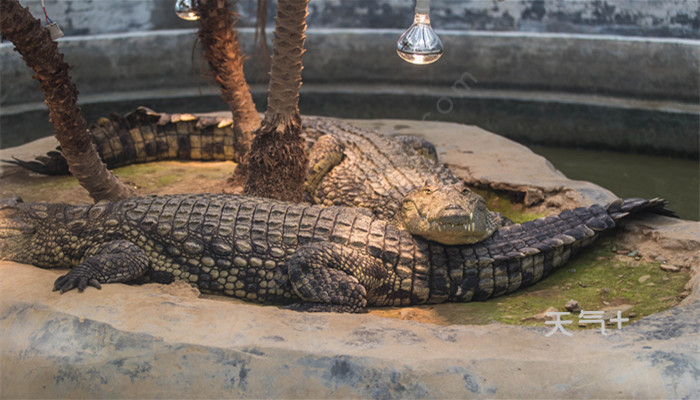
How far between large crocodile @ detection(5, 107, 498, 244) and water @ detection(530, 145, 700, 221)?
2567 mm

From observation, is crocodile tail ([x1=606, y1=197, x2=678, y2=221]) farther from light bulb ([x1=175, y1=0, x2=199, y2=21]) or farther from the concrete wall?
the concrete wall

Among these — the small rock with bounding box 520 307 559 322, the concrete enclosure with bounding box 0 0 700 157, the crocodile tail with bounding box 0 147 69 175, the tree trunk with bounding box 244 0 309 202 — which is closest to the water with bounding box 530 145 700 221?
the concrete enclosure with bounding box 0 0 700 157

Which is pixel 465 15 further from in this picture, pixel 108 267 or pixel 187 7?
pixel 108 267

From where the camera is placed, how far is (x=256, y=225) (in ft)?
13.7

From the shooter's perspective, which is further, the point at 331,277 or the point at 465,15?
the point at 465,15

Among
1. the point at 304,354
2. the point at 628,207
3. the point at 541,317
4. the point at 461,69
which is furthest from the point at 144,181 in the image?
the point at 461,69

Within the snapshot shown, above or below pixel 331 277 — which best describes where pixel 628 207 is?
above

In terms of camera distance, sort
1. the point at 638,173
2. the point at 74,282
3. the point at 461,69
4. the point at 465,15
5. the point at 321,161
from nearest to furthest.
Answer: the point at 74,282 → the point at 321,161 → the point at 638,173 → the point at 461,69 → the point at 465,15

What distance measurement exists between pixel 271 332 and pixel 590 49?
7.64 m

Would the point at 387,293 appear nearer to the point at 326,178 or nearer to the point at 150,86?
the point at 326,178

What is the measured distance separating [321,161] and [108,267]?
247cm

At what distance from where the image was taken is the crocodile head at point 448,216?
3.96 metres

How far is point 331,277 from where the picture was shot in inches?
154

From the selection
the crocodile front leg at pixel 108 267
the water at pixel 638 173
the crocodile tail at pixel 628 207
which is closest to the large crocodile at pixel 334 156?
the crocodile tail at pixel 628 207
